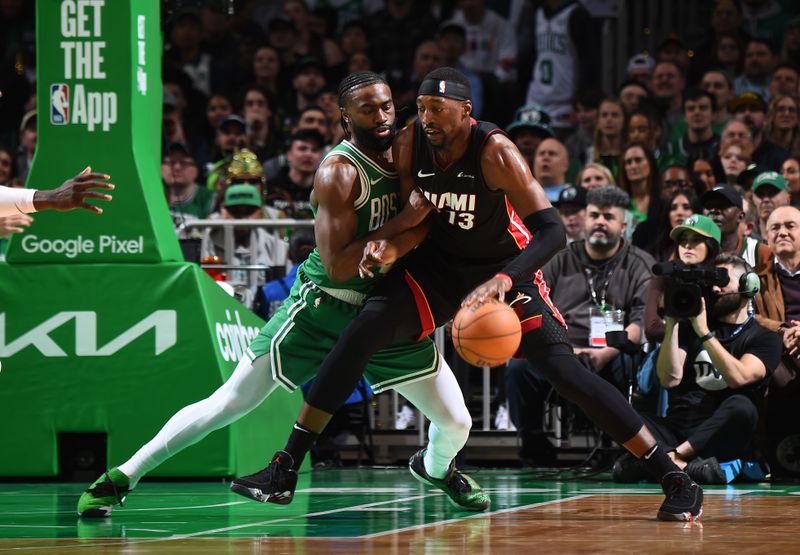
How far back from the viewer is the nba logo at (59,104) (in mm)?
8180

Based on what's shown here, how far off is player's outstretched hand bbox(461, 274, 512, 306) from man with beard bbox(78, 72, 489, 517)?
1.84ft

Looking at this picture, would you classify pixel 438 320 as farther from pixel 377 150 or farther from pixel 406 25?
pixel 406 25

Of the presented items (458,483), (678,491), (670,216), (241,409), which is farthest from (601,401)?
(670,216)

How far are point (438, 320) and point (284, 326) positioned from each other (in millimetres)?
687

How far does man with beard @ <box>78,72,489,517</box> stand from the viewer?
586 centimetres

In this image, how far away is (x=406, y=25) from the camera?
15422 millimetres

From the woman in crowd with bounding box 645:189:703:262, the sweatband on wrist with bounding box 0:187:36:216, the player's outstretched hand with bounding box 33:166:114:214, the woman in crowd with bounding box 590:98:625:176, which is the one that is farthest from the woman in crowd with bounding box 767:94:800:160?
the sweatband on wrist with bounding box 0:187:36:216

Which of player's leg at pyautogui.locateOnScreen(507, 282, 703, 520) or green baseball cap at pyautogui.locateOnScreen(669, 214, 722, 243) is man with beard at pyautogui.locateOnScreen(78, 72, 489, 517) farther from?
green baseball cap at pyautogui.locateOnScreen(669, 214, 722, 243)

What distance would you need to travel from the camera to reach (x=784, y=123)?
1163 cm

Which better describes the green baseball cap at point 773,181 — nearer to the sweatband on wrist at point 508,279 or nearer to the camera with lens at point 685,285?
the camera with lens at point 685,285

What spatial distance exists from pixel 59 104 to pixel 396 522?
3826 millimetres

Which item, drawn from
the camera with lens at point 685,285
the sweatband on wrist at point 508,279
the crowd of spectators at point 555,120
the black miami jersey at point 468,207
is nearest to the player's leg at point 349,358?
the black miami jersey at point 468,207

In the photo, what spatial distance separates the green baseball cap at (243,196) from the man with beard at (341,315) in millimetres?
4790

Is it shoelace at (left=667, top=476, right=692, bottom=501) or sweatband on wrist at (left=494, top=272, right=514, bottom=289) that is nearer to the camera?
sweatband on wrist at (left=494, top=272, right=514, bottom=289)
